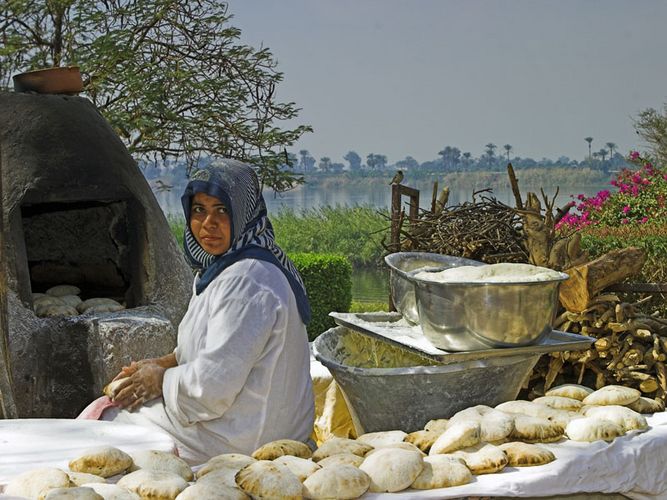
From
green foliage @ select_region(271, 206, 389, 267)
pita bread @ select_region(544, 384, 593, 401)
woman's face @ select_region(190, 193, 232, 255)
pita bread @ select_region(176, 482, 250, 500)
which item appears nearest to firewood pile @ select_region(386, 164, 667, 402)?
pita bread @ select_region(544, 384, 593, 401)

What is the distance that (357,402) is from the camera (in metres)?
3.56

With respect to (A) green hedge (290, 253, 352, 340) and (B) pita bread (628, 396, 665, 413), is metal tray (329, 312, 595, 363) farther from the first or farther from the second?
(A) green hedge (290, 253, 352, 340)

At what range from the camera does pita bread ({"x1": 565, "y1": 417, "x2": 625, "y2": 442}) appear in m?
3.03

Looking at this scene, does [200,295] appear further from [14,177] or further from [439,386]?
[14,177]

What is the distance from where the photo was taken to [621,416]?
3.21 m

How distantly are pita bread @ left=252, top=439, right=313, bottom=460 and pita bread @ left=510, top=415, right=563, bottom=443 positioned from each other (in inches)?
28.7

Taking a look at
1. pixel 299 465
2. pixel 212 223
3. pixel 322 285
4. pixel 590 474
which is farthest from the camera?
pixel 322 285

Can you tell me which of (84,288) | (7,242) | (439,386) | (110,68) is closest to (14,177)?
(7,242)

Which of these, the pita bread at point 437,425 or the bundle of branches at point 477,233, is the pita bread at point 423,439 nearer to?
the pita bread at point 437,425

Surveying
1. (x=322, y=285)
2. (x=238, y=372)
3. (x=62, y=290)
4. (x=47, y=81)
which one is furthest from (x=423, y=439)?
(x=322, y=285)

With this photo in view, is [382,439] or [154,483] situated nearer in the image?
[154,483]

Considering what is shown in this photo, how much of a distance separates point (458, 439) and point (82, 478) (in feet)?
3.92

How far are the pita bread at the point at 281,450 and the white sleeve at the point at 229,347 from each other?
25 centimetres

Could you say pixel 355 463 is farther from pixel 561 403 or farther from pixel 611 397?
pixel 611 397
